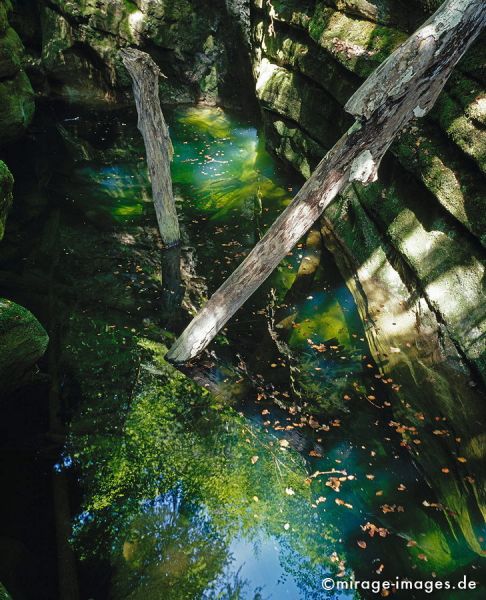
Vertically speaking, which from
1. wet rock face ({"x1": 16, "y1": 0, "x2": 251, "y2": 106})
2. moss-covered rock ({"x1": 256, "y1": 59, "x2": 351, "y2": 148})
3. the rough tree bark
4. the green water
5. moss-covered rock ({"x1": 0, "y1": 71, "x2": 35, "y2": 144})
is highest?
wet rock face ({"x1": 16, "y1": 0, "x2": 251, "y2": 106})

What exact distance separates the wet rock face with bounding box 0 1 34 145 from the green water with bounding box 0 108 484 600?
13.6 feet

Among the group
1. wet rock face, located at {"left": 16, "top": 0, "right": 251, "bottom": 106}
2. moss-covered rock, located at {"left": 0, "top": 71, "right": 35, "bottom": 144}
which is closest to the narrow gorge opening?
moss-covered rock, located at {"left": 0, "top": 71, "right": 35, "bottom": 144}

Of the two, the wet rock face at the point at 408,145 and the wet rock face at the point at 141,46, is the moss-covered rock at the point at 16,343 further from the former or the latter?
the wet rock face at the point at 141,46

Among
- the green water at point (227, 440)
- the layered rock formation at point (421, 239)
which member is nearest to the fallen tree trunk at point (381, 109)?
the layered rock formation at point (421, 239)

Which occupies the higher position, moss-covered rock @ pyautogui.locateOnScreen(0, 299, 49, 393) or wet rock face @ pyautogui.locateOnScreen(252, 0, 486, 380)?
wet rock face @ pyautogui.locateOnScreen(252, 0, 486, 380)

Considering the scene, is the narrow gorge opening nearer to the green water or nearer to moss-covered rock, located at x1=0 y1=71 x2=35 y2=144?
the green water

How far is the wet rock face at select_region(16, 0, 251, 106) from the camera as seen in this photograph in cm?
1487

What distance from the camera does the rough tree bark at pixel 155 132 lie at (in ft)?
22.7

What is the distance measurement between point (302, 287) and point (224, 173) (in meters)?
5.13

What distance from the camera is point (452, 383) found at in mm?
5738

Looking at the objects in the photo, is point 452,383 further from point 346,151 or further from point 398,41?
point 398,41

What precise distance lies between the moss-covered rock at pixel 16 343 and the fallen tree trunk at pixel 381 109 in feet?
8.03

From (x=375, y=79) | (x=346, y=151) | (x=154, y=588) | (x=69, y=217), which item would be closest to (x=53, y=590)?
(x=154, y=588)

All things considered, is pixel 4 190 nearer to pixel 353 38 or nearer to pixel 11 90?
pixel 11 90
